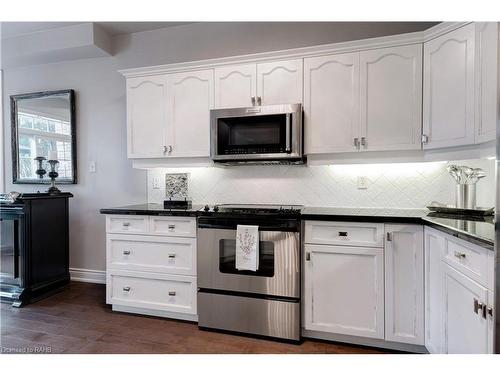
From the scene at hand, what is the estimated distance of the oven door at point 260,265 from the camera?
2.04m

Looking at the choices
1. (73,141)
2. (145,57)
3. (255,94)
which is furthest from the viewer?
(73,141)

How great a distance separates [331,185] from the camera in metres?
2.58

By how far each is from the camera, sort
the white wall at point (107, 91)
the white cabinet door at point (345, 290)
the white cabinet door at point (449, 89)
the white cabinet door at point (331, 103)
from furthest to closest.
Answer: the white wall at point (107, 91), the white cabinet door at point (331, 103), the white cabinet door at point (345, 290), the white cabinet door at point (449, 89)

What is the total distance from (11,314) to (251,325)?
2.15 m

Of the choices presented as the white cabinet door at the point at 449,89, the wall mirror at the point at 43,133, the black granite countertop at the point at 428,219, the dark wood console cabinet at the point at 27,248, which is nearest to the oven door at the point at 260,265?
the black granite countertop at the point at 428,219

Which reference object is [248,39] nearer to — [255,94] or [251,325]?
[255,94]

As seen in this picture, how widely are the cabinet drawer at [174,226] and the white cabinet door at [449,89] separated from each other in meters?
1.87

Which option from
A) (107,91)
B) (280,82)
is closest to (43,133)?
(107,91)

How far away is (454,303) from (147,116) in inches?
107

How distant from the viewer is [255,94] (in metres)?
2.42

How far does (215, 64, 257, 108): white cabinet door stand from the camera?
2.43 metres

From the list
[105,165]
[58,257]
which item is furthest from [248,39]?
[58,257]

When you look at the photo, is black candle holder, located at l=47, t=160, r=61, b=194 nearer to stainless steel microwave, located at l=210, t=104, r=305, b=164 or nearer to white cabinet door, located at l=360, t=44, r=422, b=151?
stainless steel microwave, located at l=210, t=104, r=305, b=164

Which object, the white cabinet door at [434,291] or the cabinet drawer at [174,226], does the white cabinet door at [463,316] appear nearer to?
the white cabinet door at [434,291]
